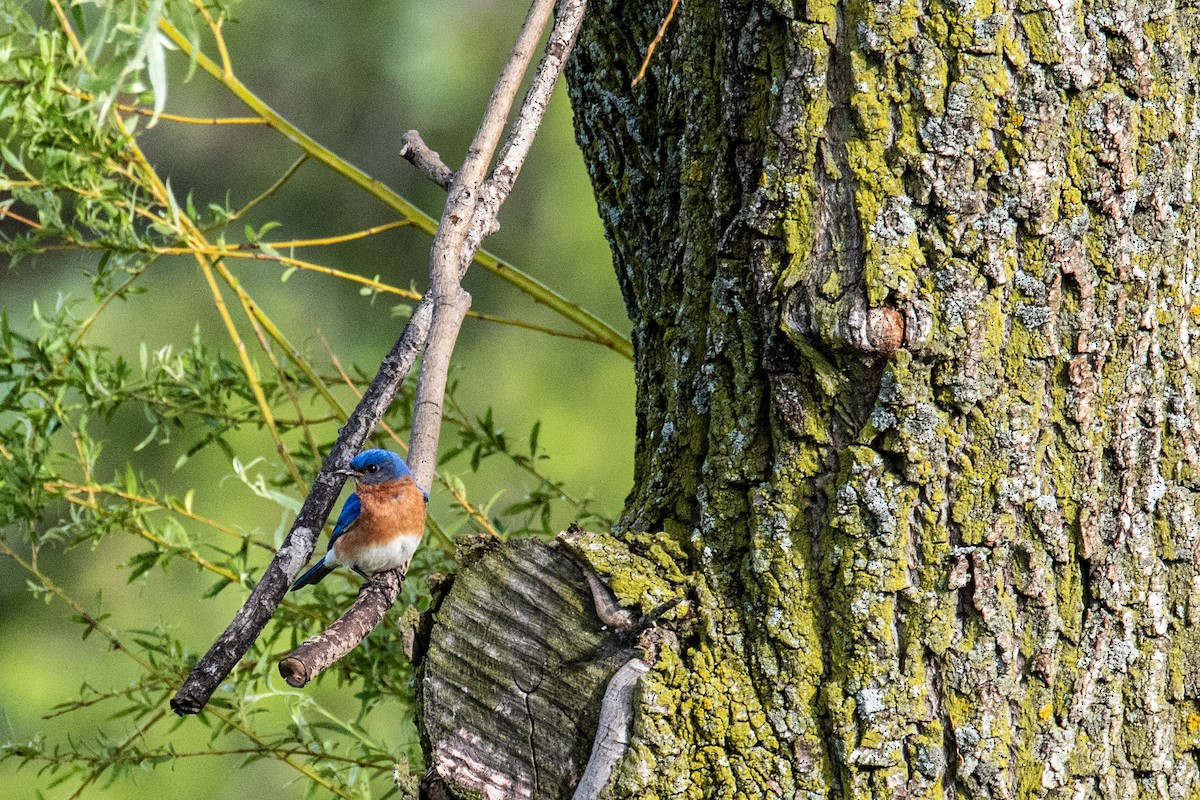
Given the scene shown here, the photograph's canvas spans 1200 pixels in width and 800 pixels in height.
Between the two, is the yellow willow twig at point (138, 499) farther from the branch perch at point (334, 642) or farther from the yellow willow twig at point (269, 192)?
the branch perch at point (334, 642)

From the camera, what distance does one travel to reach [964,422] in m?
1.21

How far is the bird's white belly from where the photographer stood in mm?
1741

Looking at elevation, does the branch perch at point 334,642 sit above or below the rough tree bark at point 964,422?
below

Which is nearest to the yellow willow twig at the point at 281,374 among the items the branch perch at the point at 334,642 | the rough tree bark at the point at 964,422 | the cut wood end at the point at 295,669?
the branch perch at the point at 334,642

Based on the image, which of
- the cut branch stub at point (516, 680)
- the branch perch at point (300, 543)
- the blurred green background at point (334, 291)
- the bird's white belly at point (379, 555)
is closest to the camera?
the branch perch at point (300, 543)

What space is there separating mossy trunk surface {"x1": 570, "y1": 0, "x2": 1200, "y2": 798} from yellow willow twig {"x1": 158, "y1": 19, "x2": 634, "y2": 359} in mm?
688

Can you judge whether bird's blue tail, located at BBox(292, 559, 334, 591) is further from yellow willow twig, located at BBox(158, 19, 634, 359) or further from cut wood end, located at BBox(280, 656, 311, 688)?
cut wood end, located at BBox(280, 656, 311, 688)

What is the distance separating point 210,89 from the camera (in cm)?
422

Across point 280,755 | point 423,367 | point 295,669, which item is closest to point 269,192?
point 423,367

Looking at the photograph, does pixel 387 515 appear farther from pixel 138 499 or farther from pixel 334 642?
pixel 334 642

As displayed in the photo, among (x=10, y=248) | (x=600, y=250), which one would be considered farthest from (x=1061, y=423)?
(x=600, y=250)

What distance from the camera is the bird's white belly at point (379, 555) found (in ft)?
5.71

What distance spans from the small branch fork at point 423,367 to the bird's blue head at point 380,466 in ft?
2.64

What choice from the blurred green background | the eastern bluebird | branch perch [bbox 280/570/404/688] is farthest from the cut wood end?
the blurred green background
